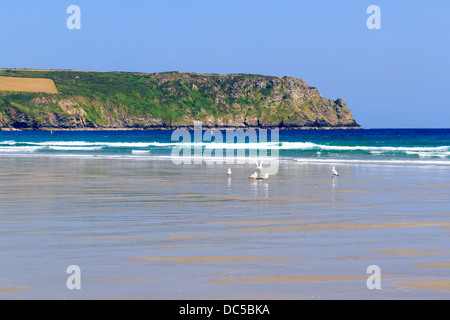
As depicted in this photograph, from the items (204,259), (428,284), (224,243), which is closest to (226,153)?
(224,243)

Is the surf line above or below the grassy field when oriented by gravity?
below

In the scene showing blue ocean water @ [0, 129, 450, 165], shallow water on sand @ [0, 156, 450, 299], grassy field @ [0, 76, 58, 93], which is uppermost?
grassy field @ [0, 76, 58, 93]

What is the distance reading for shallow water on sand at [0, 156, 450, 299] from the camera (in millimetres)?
6152

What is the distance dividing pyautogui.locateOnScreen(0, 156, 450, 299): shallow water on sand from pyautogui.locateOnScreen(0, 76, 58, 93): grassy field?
6860 inches

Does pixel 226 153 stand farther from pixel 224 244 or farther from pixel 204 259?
pixel 204 259

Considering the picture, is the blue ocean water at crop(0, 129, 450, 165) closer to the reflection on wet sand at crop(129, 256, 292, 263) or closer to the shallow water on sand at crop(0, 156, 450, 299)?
the shallow water on sand at crop(0, 156, 450, 299)

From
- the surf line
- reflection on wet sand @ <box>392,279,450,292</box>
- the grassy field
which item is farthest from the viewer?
the grassy field

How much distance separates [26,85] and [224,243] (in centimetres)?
18782

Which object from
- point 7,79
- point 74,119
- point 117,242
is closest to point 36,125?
point 74,119

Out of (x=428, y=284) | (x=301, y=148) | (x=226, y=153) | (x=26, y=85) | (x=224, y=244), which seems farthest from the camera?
(x=26, y=85)

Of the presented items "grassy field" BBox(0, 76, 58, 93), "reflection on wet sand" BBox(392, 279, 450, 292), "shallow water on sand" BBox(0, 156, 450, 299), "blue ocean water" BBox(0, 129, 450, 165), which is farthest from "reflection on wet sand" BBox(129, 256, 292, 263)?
"grassy field" BBox(0, 76, 58, 93)

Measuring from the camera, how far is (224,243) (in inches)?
333
